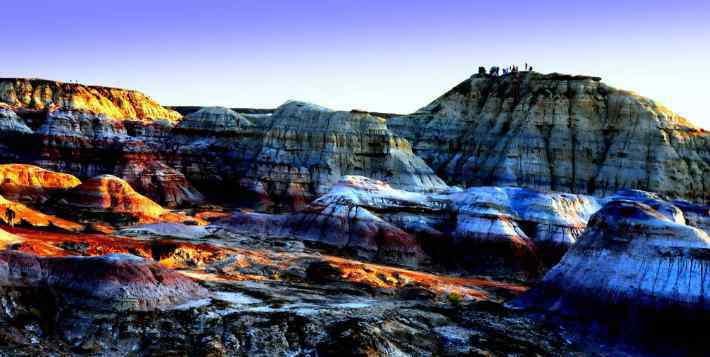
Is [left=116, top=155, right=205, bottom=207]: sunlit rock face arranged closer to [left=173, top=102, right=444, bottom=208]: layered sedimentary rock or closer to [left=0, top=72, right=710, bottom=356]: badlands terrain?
[left=0, top=72, right=710, bottom=356]: badlands terrain

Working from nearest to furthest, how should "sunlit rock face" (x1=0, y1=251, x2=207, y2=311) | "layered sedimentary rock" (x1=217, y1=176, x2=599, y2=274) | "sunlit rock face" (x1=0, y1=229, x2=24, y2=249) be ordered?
"sunlit rock face" (x1=0, y1=251, x2=207, y2=311), "sunlit rock face" (x1=0, y1=229, x2=24, y2=249), "layered sedimentary rock" (x1=217, y1=176, x2=599, y2=274)

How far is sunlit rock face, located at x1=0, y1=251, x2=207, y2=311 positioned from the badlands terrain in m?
0.07

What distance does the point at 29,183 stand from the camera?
60031 mm

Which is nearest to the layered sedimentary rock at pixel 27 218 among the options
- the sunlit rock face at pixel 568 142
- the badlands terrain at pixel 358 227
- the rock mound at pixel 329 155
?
the badlands terrain at pixel 358 227

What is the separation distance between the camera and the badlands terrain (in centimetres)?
2241

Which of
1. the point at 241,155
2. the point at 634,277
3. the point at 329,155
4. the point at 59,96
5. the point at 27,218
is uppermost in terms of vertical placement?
the point at 59,96

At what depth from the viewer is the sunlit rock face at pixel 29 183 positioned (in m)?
57.6

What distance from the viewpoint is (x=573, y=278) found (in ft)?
98.5

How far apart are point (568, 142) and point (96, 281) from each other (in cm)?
6640

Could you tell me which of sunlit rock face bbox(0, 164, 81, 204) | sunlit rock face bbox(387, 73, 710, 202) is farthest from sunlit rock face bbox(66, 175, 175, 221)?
sunlit rock face bbox(387, 73, 710, 202)

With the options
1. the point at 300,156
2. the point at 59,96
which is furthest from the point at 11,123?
the point at 300,156

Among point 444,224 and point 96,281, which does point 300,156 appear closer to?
point 444,224

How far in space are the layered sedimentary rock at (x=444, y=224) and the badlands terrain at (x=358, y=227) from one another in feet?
0.61

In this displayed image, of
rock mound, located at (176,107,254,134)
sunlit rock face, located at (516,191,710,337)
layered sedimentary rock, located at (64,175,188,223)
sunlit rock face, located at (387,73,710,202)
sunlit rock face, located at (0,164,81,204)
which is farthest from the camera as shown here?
rock mound, located at (176,107,254,134)
